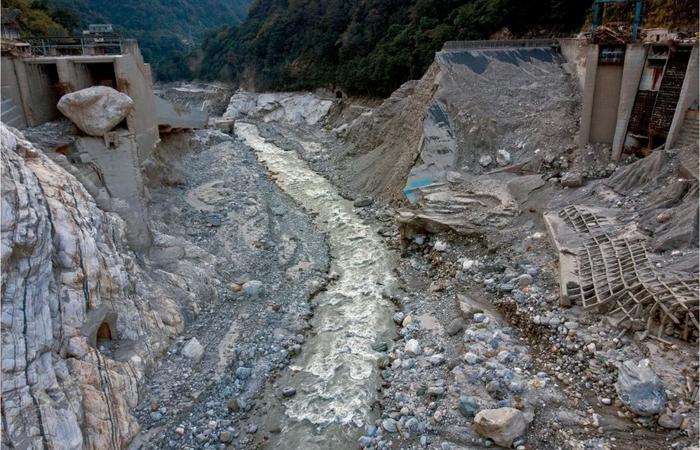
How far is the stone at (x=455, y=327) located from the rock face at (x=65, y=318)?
22.4 feet

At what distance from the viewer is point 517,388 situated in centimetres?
952

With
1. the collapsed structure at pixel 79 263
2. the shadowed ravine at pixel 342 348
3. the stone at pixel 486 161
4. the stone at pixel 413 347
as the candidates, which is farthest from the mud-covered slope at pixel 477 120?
the collapsed structure at pixel 79 263

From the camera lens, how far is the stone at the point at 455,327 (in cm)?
1175

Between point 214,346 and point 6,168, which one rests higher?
point 6,168

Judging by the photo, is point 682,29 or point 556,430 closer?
point 556,430

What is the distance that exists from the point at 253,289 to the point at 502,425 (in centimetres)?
810

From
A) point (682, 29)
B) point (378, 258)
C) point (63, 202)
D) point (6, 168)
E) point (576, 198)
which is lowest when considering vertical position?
point (378, 258)

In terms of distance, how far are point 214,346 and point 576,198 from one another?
38.3 ft

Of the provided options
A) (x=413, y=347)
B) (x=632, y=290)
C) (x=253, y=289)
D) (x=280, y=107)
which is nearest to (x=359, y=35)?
Answer: (x=280, y=107)

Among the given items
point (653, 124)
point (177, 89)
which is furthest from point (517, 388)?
point (177, 89)

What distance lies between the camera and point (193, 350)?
37.2 feet

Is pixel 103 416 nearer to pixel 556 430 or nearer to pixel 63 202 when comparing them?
pixel 63 202

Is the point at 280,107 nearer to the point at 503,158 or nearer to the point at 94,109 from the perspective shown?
the point at 503,158

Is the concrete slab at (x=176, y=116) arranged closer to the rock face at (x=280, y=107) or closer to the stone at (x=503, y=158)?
the rock face at (x=280, y=107)
